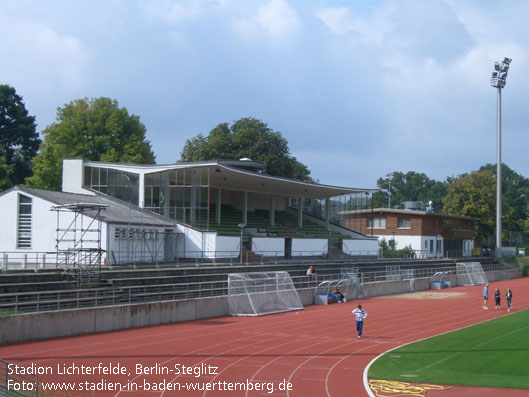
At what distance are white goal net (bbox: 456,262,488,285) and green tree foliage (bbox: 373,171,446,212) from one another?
272 ft

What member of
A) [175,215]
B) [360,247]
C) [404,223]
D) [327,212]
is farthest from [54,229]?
[404,223]

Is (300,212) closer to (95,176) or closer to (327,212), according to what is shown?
(327,212)

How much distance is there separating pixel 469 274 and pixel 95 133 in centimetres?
3883

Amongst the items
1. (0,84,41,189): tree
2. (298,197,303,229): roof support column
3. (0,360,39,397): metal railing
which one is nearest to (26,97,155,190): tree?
(0,84,41,189): tree

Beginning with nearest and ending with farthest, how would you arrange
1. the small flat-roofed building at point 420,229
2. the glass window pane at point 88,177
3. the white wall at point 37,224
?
the white wall at point 37,224 < the glass window pane at point 88,177 < the small flat-roofed building at point 420,229

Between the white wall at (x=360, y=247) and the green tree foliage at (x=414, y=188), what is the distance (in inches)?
3228

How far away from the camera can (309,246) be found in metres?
53.0

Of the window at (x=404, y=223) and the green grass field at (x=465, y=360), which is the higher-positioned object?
the window at (x=404, y=223)

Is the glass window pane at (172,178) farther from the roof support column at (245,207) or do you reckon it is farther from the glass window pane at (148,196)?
the roof support column at (245,207)

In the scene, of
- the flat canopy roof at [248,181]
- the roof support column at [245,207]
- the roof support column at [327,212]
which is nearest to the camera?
the flat canopy roof at [248,181]

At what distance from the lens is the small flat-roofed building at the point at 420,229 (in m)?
71.6

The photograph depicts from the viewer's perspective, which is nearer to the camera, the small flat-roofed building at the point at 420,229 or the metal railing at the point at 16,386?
the metal railing at the point at 16,386

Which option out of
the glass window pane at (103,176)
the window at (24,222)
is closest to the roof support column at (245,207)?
the glass window pane at (103,176)

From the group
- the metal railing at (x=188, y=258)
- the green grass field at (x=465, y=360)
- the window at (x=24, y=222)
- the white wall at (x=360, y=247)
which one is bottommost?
the green grass field at (x=465, y=360)
